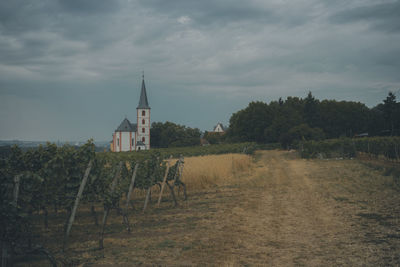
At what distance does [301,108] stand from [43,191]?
86573 mm

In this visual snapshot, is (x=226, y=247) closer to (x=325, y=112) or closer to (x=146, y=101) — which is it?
(x=325, y=112)

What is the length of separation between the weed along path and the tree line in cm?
5565

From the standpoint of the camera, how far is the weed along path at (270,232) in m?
6.69

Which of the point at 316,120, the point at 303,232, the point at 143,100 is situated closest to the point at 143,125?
the point at 143,100

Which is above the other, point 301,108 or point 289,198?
point 301,108

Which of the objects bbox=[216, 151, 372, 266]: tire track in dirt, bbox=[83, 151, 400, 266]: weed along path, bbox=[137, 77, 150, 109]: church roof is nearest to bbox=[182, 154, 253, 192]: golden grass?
bbox=[83, 151, 400, 266]: weed along path

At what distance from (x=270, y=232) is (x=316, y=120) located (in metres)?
77.2

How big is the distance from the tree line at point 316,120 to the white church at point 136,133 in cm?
2671

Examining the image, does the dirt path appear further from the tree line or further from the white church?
the white church

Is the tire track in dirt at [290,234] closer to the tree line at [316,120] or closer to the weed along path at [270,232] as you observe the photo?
the weed along path at [270,232]

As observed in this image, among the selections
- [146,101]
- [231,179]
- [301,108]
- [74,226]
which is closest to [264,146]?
[301,108]

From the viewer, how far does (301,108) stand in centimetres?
8775

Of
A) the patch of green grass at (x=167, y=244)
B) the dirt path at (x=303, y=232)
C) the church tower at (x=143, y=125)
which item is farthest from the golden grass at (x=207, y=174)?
the church tower at (x=143, y=125)

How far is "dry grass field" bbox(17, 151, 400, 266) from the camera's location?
6.70m
